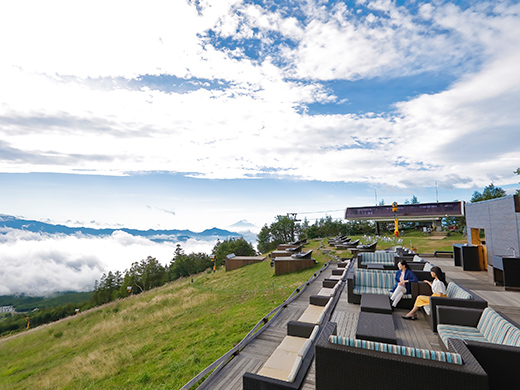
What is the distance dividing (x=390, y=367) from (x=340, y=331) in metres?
2.64

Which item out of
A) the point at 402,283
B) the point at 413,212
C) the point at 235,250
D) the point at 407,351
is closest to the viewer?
the point at 407,351

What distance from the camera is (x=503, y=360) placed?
284 centimetres

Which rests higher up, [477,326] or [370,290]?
[477,326]

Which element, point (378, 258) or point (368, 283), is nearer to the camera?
point (368, 283)

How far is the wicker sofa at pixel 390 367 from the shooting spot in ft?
7.95

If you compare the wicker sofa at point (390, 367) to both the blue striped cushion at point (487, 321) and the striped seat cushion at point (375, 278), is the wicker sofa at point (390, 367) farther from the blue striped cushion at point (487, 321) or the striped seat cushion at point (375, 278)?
the striped seat cushion at point (375, 278)

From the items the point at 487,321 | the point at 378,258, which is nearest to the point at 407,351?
the point at 487,321

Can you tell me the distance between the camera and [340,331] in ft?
16.6

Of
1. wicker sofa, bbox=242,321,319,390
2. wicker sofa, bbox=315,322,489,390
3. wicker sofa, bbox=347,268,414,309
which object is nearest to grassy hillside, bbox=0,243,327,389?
wicker sofa, bbox=242,321,319,390

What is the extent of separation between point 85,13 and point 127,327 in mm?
16689

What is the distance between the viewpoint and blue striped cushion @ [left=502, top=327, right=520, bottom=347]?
299 cm

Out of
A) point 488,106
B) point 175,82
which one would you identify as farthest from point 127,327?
point 488,106

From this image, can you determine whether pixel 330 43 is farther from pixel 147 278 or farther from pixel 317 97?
pixel 147 278

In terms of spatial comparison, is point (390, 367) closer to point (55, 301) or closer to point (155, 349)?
point (155, 349)
